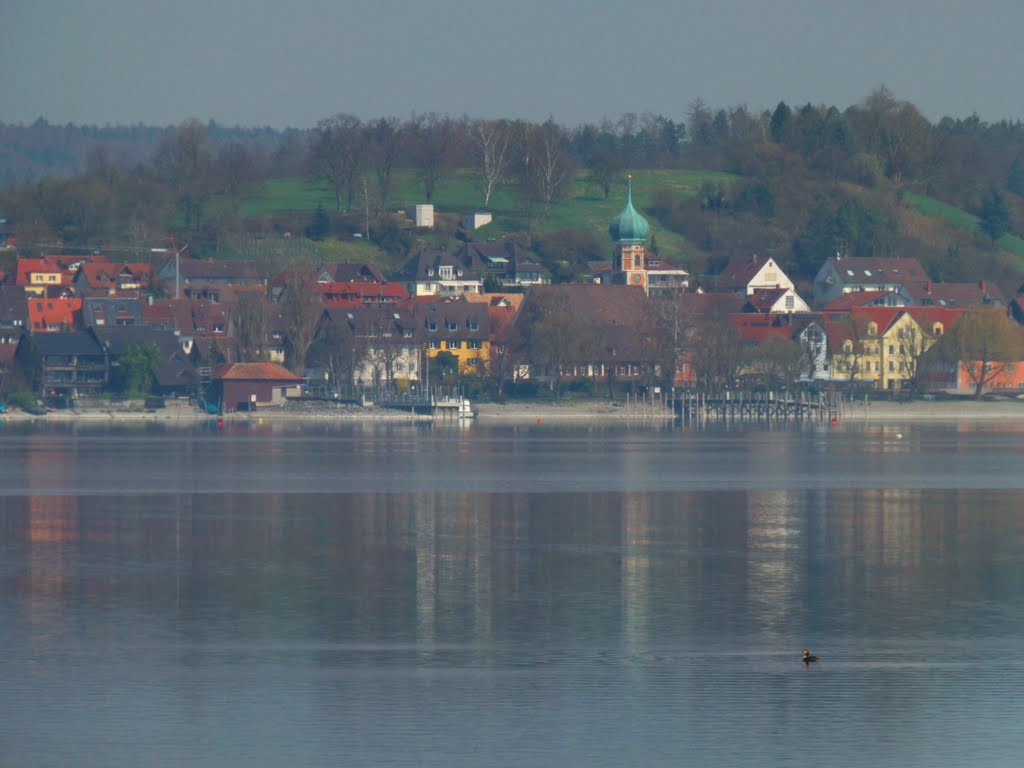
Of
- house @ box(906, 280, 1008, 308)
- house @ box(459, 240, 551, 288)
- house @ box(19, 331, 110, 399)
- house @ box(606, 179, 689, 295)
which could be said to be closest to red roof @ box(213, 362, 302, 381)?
house @ box(19, 331, 110, 399)

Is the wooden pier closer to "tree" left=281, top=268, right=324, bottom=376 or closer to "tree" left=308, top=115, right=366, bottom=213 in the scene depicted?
"tree" left=281, top=268, right=324, bottom=376

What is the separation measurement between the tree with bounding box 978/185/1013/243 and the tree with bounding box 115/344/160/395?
8508 cm

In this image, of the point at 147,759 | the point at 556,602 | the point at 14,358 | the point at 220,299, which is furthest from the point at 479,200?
the point at 147,759

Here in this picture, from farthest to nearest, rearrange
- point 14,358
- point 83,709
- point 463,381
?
point 463,381, point 14,358, point 83,709

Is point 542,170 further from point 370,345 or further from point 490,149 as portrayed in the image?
point 370,345

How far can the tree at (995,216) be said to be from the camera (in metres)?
159

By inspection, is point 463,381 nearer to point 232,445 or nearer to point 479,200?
point 232,445

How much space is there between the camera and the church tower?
135 m

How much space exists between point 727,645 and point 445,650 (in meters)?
3.85

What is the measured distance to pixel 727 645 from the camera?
24094 mm

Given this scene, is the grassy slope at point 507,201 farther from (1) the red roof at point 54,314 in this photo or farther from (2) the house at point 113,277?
(1) the red roof at point 54,314

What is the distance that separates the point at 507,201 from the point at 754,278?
32.3 meters

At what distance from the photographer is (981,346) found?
107438 millimetres

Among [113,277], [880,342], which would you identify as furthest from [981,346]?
[113,277]
